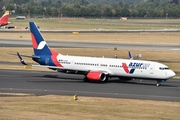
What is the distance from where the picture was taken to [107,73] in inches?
2667

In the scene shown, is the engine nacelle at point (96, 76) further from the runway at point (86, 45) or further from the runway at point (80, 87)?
the runway at point (86, 45)

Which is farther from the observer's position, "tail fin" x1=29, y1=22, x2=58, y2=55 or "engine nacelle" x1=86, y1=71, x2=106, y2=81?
"tail fin" x1=29, y1=22, x2=58, y2=55

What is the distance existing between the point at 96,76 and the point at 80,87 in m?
4.62

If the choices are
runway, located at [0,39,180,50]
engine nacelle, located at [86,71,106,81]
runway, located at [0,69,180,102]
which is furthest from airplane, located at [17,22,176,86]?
runway, located at [0,39,180,50]

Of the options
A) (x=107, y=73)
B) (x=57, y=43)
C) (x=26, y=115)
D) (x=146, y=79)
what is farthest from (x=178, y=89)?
(x=57, y=43)

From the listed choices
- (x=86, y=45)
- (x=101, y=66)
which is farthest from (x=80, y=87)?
(x=86, y=45)

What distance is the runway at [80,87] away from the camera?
57469mm

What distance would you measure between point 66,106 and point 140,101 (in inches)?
352

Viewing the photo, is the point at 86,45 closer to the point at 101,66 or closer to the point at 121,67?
the point at 101,66

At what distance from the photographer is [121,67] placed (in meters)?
66.5

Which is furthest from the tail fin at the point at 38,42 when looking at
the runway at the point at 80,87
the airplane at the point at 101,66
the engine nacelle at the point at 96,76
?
the engine nacelle at the point at 96,76

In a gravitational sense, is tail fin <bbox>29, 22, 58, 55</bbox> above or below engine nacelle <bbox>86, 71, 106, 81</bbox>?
above

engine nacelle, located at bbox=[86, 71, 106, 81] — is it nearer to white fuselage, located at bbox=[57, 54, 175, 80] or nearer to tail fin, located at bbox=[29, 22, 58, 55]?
white fuselage, located at bbox=[57, 54, 175, 80]

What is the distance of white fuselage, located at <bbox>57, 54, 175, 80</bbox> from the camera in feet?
211
